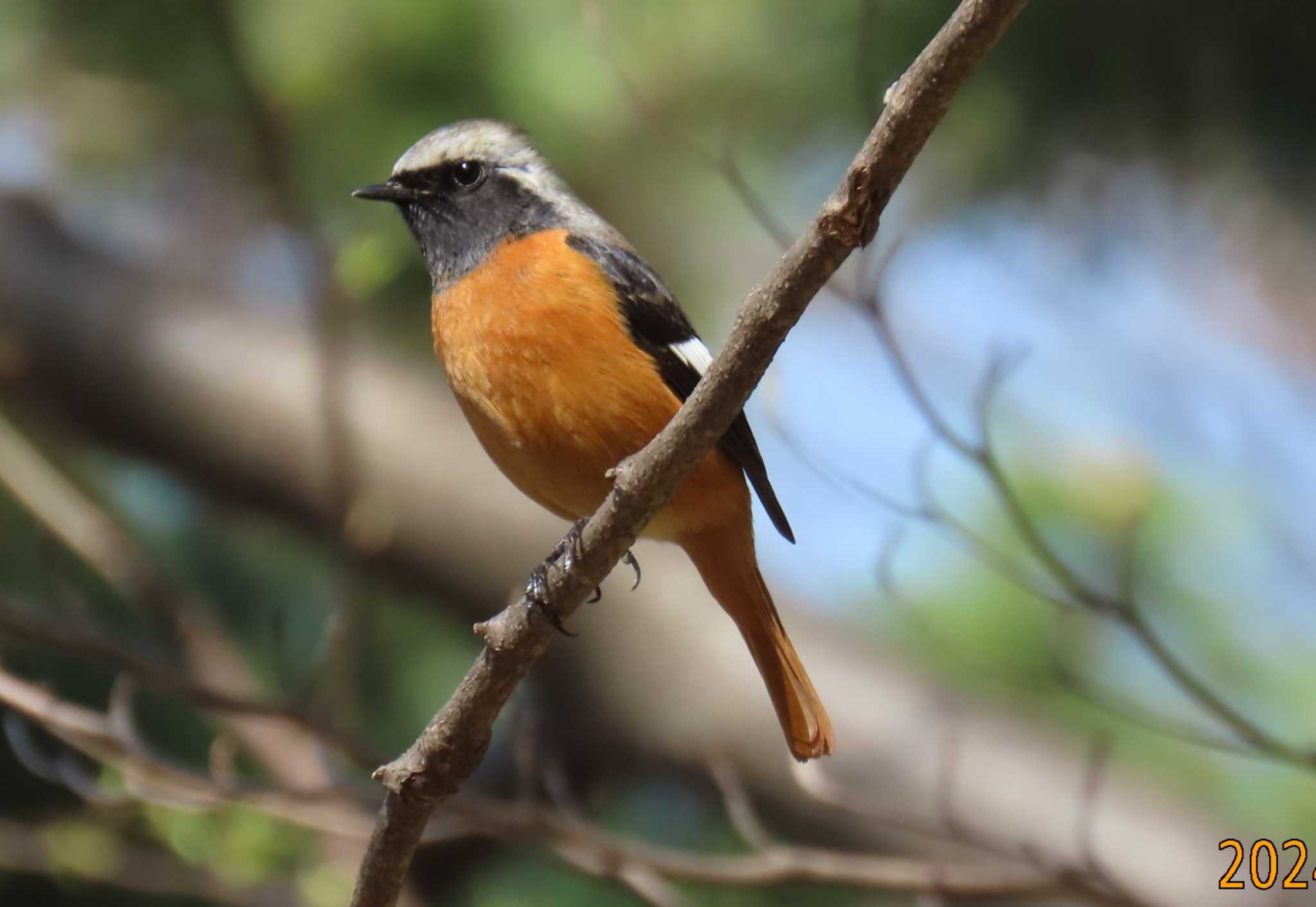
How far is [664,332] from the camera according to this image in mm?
3611

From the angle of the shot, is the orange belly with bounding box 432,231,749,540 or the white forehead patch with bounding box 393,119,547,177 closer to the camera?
the orange belly with bounding box 432,231,749,540

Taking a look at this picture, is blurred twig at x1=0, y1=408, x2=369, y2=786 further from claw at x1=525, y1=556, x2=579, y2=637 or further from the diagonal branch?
claw at x1=525, y1=556, x2=579, y2=637

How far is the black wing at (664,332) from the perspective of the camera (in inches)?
136

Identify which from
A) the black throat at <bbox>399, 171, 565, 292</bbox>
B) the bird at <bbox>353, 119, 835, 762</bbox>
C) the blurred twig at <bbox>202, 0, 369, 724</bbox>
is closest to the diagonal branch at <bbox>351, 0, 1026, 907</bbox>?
the bird at <bbox>353, 119, 835, 762</bbox>

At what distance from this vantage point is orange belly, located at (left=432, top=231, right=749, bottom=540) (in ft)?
10.8

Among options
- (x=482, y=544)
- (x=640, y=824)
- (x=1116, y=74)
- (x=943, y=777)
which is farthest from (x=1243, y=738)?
(x=482, y=544)

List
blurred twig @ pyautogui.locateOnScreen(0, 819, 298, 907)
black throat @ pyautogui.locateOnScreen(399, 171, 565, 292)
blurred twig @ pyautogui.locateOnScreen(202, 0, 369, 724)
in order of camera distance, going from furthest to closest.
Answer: blurred twig @ pyautogui.locateOnScreen(0, 819, 298, 907) < blurred twig @ pyautogui.locateOnScreen(202, 0, 369, 724) < black throat @ pyautogui.locateOnScreen(399, 171, 565, 292)

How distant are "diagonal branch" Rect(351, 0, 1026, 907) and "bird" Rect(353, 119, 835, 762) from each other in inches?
25.6

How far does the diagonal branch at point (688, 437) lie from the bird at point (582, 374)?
651 mm

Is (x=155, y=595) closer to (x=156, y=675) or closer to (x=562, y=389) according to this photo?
(x=156, y=675)

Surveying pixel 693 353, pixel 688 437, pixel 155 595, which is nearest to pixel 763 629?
pixel 693 353

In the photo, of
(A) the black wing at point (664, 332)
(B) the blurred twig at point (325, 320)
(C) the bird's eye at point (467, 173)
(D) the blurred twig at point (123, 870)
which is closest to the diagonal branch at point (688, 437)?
(A) the black wing at point (664, 332)

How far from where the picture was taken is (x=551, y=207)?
3.95 m

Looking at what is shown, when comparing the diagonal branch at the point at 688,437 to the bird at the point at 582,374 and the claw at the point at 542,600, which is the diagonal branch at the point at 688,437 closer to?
the claw at the point at 542,600
